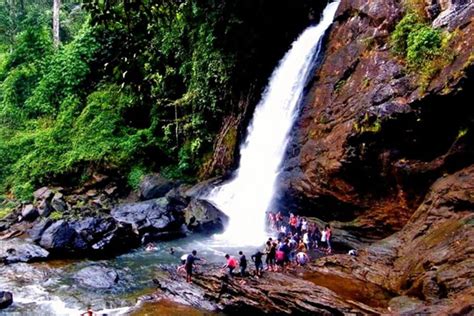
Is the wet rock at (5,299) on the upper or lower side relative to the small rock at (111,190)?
lower

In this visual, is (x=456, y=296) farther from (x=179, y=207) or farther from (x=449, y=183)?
(x=179, y=207)

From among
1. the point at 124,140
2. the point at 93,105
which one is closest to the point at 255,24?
the point at 124,140

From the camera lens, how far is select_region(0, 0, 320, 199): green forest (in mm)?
23844

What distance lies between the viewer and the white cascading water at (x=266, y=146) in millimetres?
20438

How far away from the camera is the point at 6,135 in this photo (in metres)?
31.9

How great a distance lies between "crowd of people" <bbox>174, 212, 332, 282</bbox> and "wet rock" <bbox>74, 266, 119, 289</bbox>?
83.1 inches

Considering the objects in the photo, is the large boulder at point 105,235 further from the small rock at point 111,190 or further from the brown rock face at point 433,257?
the brown rock face at point 433,257

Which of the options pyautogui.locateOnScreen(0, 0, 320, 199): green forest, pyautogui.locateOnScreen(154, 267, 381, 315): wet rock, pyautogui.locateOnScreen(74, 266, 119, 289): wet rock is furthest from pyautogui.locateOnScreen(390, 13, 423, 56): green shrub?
pyautogui.locateOnScreen(74, 266, 119, 289): wet rock

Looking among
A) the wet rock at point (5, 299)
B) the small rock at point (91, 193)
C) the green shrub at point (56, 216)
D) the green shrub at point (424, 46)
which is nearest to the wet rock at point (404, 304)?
the green shrub at point (424, 46)

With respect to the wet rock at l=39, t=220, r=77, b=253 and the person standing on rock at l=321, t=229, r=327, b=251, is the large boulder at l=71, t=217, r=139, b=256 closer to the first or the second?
the wet rock at l=39, t=220, r=77, b=253

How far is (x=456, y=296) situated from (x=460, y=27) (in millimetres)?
9230

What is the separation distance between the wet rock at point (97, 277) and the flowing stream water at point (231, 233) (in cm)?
19

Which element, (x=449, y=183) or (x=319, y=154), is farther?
(x=319, y=154)

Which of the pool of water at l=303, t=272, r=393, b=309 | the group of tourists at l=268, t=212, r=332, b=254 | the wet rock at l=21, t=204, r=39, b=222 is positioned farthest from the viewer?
the wet rock at l=21, t=204, r=39, b=222
